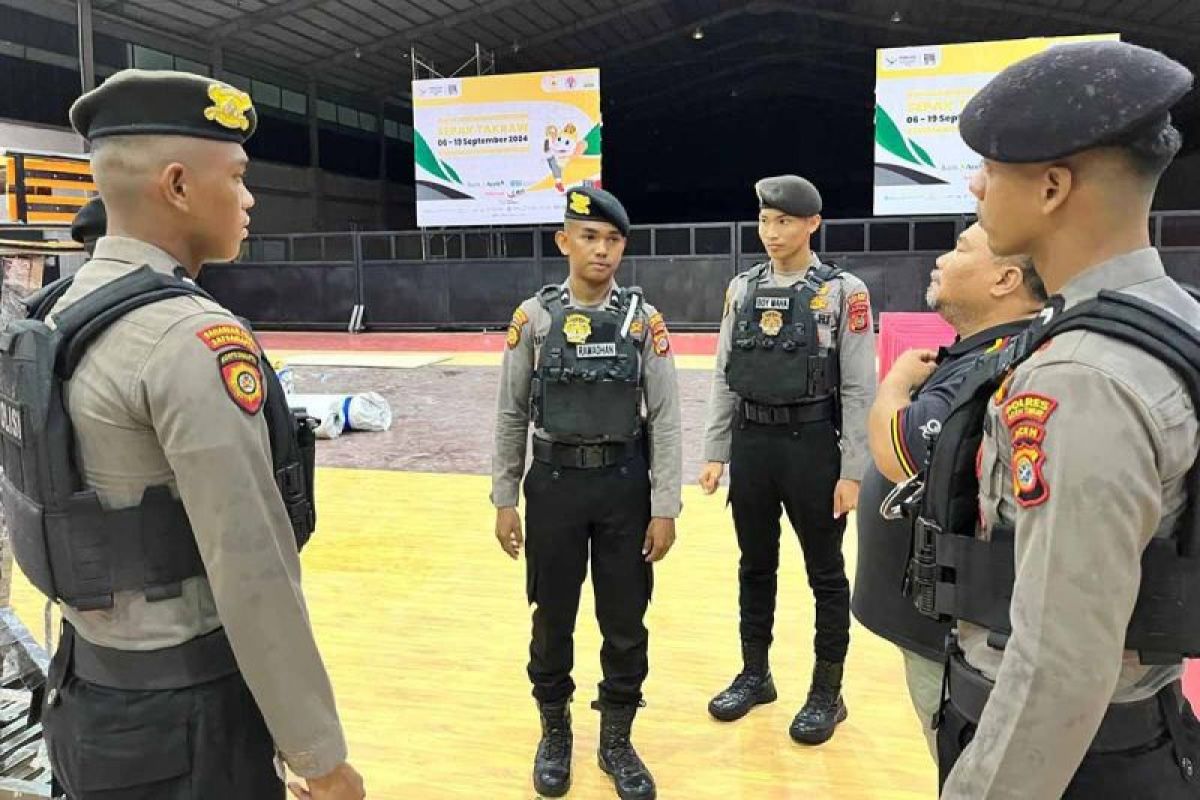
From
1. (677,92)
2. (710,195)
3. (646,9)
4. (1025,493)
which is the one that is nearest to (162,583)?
(1025,493)

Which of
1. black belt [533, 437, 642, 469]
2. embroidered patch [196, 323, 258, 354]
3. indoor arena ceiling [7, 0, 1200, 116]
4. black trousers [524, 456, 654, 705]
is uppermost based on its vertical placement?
indoor arena ceiling [7, 0, 1200, 116]

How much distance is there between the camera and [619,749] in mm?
2787

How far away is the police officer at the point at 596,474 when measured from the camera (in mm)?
2730

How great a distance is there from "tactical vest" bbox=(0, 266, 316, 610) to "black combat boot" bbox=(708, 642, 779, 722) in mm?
2149

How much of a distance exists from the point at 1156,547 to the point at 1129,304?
306mm

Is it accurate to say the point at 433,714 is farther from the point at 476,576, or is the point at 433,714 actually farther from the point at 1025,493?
the point at 1025,493

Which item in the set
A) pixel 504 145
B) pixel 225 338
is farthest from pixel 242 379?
pixel 504 145

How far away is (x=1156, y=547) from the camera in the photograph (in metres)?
1.14

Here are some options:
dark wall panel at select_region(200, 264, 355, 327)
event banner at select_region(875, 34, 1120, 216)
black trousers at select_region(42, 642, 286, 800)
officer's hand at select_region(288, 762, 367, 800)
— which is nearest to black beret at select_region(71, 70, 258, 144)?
black trousers at select_region(42, 642, 286, 800)

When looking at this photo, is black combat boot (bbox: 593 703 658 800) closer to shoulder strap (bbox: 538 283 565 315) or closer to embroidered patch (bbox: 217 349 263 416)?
shoulder strap (bbox: 538 283 565 315)

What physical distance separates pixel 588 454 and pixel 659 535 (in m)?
0.33

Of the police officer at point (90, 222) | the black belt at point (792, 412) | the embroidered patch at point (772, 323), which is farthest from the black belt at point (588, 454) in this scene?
the police officer at point (90, 222)

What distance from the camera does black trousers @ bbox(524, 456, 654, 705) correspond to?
274cm

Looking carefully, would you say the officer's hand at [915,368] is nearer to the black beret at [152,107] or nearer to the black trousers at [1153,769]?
the black trousers at [1153,769]
